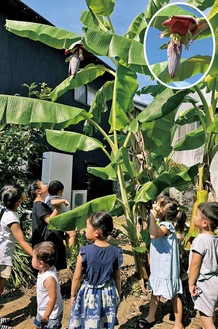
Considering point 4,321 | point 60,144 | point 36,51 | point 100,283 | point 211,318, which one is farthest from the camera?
point 36,51

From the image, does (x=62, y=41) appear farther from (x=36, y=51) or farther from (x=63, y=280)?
(x=36, y=51)

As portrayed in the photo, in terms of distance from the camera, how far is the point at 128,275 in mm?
4934

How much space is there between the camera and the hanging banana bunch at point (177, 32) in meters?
3.47

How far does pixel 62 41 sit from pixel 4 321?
3.66m

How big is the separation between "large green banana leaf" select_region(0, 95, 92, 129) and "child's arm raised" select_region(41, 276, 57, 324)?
197 centimetres

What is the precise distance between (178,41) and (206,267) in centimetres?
229

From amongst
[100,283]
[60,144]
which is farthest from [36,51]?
[100,283]

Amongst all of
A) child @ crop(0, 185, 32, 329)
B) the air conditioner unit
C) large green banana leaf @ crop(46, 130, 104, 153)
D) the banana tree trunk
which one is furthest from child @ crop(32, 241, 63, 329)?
the air conditioner unit

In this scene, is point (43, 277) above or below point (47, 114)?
below

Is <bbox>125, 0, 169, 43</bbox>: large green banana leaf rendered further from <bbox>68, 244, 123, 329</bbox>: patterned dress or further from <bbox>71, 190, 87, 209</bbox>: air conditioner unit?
<bbox>71, 190, 87, 209</bbox>: air conditioner unit

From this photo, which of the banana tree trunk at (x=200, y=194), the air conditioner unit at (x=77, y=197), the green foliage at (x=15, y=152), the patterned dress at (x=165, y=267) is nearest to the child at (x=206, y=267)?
the patterned dress at (x=165, y=267)

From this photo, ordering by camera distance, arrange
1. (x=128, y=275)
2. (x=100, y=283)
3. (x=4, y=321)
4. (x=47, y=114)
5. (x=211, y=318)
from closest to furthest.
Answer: (x=100, y=283) → (x=211, y=318) → (x=4, y=321) → (x=47, y=114) → (x=128, y=275)

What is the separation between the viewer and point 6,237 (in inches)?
144

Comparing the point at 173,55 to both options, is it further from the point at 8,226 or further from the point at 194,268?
the point at 8,226
